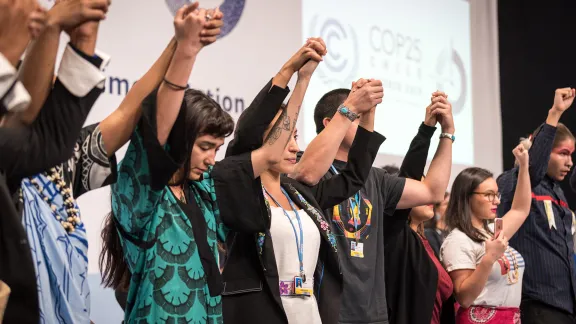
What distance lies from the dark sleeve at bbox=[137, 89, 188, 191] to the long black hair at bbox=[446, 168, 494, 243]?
6.68 ft

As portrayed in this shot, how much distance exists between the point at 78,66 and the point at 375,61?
3970 millimetres

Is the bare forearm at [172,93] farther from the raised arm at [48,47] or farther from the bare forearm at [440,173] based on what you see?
the bare forearm at [440,173]

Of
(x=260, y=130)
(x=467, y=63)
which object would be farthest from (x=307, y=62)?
(x=467, y=63)

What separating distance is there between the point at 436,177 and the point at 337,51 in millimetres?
2230

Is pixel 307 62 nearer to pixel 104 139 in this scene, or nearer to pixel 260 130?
pixel 260 130

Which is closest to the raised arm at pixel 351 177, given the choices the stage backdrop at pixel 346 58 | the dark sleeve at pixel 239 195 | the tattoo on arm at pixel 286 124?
the tattoo on arm at pixel 286 124

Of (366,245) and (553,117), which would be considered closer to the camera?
(366,245)

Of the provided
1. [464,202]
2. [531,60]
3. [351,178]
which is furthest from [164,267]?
[531,60]

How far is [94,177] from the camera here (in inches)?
57.5

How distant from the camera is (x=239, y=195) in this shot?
6.31 feet

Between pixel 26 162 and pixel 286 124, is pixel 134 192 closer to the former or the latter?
pixel 26 162

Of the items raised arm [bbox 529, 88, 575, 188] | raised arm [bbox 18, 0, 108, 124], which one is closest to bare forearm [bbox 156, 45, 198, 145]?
raised arm [bbox 18, 0, 108, 124]

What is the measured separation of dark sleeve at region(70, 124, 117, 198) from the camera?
57.4 inches

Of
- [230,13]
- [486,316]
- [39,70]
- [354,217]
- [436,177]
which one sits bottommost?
[486,316]
